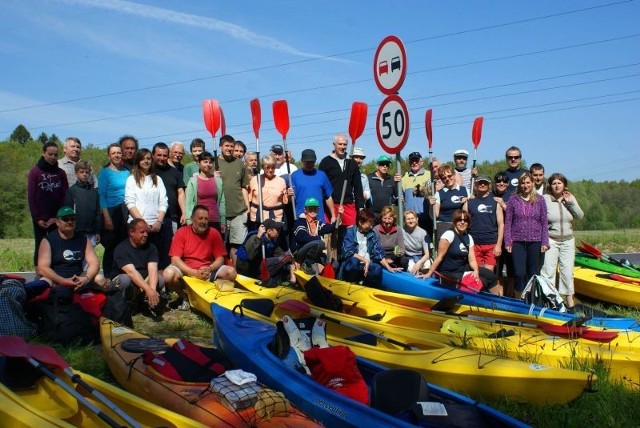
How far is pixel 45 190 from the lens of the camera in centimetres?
683

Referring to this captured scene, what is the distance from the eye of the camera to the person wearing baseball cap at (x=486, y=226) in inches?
291

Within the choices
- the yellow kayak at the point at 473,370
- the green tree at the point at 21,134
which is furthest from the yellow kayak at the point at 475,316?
the green tree at the point at 21,134

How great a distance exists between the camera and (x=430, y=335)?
16.3ft

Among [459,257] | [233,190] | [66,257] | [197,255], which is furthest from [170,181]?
[459,257]

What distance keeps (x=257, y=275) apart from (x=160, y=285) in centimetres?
167

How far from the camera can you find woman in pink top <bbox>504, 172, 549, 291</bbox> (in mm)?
7070

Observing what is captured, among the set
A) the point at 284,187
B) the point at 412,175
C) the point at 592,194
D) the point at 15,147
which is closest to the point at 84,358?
the point at 284,187

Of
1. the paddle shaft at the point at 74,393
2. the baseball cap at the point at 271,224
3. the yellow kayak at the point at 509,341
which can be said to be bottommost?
the yellow kayak at the point at 509,341

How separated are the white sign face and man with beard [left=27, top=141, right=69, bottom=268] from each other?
3.66m

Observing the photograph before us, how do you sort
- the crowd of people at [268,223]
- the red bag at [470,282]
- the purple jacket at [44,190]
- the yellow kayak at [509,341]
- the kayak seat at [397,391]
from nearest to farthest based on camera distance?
1. the kayak seat at [397,391]
2. the yellow kayak at [509,341]
3. the crowd of people at [268,223]
4. the purple jacket at [44,190]
5. the red bag at [470,282]

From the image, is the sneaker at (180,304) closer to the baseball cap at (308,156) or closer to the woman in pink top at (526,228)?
the baseball cap at (308,156)

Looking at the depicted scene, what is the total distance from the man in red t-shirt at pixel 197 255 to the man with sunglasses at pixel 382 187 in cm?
278

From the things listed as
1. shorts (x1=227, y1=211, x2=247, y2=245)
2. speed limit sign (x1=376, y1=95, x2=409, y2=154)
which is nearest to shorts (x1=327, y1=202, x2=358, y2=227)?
shorts (x1=227, y1=211, x2=247, y2=245)

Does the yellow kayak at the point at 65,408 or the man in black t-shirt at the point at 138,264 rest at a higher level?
the man in black t-shirt at the point at 138,264
